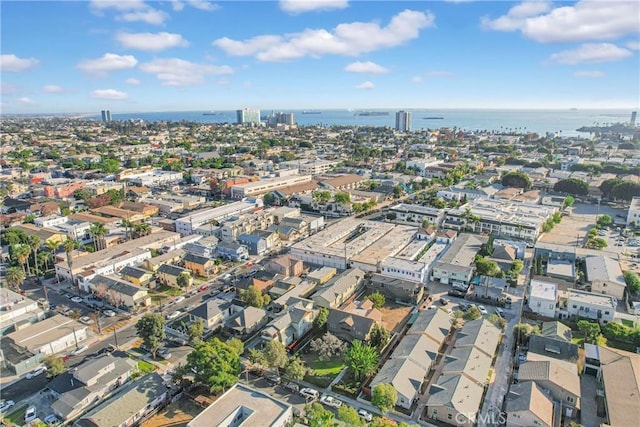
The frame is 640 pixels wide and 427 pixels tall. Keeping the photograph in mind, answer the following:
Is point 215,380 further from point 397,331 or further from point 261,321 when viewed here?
point 397,331

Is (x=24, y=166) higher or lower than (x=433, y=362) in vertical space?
higher

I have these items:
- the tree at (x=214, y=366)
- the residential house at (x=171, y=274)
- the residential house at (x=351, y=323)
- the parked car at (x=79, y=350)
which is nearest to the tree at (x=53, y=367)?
the parked car at (x=79, y=350)

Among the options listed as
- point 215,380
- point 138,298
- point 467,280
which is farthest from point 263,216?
point 215,380

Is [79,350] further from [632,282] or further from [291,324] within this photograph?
[632,282]

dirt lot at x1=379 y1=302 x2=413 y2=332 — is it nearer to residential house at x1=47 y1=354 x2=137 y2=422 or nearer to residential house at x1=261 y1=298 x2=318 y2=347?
residential house at x1=261 y1=298 x2=318 y2=347

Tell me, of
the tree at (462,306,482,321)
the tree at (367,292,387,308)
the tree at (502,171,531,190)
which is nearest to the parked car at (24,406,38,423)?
the tree at (367,292,387,308)

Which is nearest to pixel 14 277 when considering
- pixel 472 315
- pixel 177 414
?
pixel 177 414
